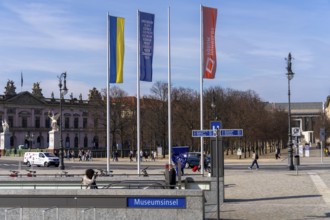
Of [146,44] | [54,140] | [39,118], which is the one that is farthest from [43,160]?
[39,118]

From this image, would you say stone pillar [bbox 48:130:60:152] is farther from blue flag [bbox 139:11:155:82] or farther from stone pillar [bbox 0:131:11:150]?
blue flag [bbox 139:11:155:82]

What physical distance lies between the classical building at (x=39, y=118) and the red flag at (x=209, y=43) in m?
113

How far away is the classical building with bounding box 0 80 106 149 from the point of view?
504 feet

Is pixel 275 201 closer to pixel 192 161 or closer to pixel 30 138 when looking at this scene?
pixel 192 161

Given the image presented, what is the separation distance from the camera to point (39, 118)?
16200 centimetres

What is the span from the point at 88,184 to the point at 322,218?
6978 millimetres

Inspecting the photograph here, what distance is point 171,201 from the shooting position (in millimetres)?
15016

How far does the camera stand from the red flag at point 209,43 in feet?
99.9

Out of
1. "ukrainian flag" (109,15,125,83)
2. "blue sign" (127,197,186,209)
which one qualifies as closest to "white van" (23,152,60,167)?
"ukrainian flag" (109,15,125,83)

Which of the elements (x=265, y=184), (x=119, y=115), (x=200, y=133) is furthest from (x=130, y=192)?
(x=119, y=115)

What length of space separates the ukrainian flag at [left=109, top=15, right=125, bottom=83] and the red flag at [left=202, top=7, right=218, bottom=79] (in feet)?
15.4

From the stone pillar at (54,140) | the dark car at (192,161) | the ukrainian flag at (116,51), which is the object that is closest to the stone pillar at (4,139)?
the stone pillar at (54,140)

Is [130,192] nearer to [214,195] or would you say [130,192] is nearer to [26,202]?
[26,202]

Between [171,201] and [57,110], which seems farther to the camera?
[57,110]
